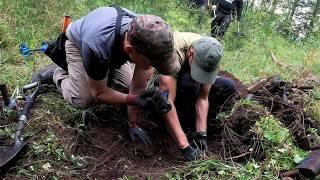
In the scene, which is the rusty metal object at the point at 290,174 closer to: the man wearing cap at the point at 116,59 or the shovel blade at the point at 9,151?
the man wearing cap at the point at 116,59

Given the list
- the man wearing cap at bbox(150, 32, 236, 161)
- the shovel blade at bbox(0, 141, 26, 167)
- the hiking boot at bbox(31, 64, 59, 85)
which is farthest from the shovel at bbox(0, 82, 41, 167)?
the man wearing cap at bbox(150, 32, 236, 161)

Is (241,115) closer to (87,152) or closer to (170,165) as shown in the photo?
(170,165)

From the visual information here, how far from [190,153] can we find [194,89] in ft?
1.88

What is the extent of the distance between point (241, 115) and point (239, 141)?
0.94 feet

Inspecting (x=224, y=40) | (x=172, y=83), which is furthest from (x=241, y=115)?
(x=224, y=40)

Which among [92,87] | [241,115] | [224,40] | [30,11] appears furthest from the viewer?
[224,40]

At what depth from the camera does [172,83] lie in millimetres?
3090

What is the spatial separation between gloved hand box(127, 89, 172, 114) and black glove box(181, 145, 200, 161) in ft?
1.10

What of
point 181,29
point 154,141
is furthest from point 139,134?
point 181,29

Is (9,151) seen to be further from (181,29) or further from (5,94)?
(181,29)

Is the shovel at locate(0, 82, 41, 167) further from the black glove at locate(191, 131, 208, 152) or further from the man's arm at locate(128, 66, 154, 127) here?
the black glove at locate(191, 131, 208, 152)

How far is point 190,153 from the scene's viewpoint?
2943 millimetres

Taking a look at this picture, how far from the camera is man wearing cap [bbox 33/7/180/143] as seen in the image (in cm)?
238

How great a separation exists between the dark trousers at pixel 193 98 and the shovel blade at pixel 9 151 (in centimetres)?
131
